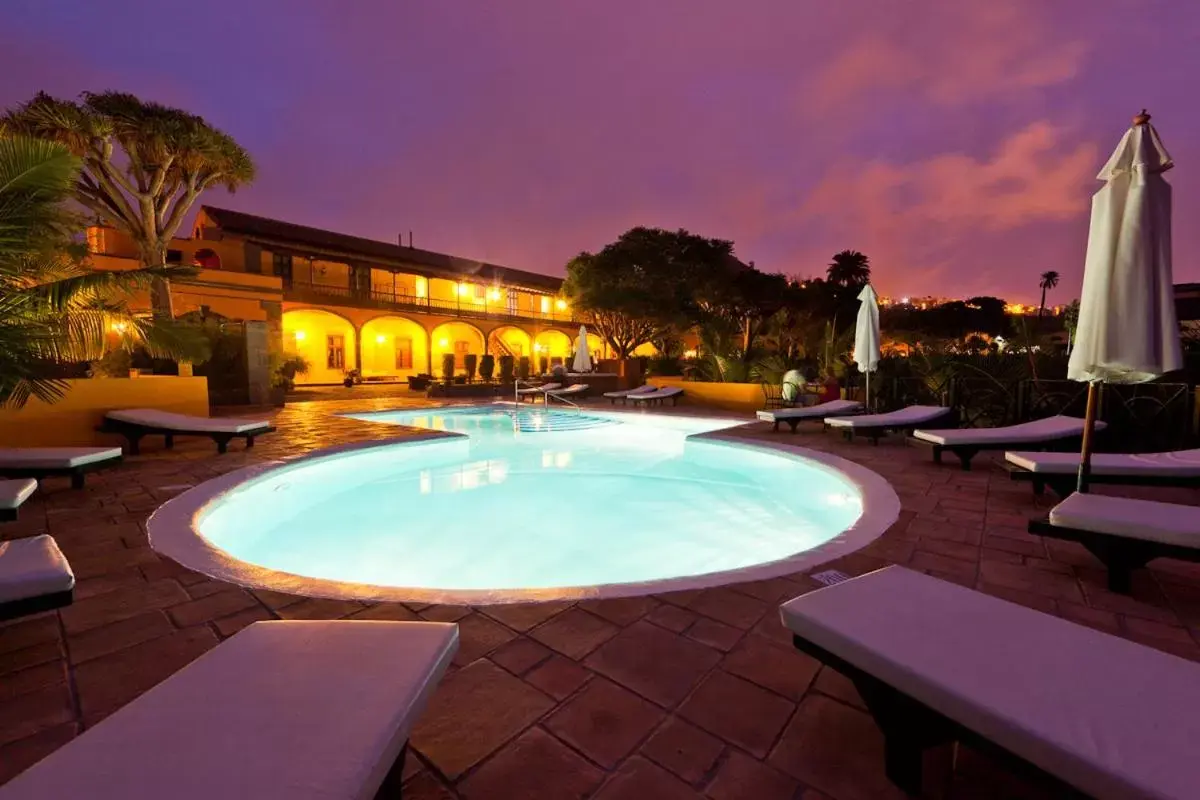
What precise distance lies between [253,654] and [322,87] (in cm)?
3761

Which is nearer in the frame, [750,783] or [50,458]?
[750,783]

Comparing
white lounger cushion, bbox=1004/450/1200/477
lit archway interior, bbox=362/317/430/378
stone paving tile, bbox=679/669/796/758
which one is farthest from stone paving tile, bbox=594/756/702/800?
lit archway interior, bbox=362/317/430/378

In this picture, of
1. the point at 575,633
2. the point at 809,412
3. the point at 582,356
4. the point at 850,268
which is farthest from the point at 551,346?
the point at 575,633

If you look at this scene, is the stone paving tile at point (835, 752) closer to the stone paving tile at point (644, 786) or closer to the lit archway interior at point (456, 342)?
the stone paving tile at point (644, 786)

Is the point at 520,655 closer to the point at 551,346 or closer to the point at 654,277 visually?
the point at 654,277

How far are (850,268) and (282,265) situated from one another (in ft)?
105

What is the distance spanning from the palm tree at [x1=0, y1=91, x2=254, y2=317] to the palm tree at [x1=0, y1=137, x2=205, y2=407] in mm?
6379

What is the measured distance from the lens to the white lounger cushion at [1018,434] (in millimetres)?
5391

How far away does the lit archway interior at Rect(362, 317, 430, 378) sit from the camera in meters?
28.3

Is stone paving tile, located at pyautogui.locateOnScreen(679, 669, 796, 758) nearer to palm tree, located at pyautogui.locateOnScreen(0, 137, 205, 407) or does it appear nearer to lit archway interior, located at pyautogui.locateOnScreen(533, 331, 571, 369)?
palm tree, located at pyautogui.locateOnScreen(0, 137, 205, 407)

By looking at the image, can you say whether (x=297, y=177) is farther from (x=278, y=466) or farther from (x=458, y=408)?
(x=278, y=466)

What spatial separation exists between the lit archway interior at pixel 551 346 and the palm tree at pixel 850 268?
18.4m

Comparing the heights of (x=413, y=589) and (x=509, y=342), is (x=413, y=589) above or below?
below

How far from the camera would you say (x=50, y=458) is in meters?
4.73
